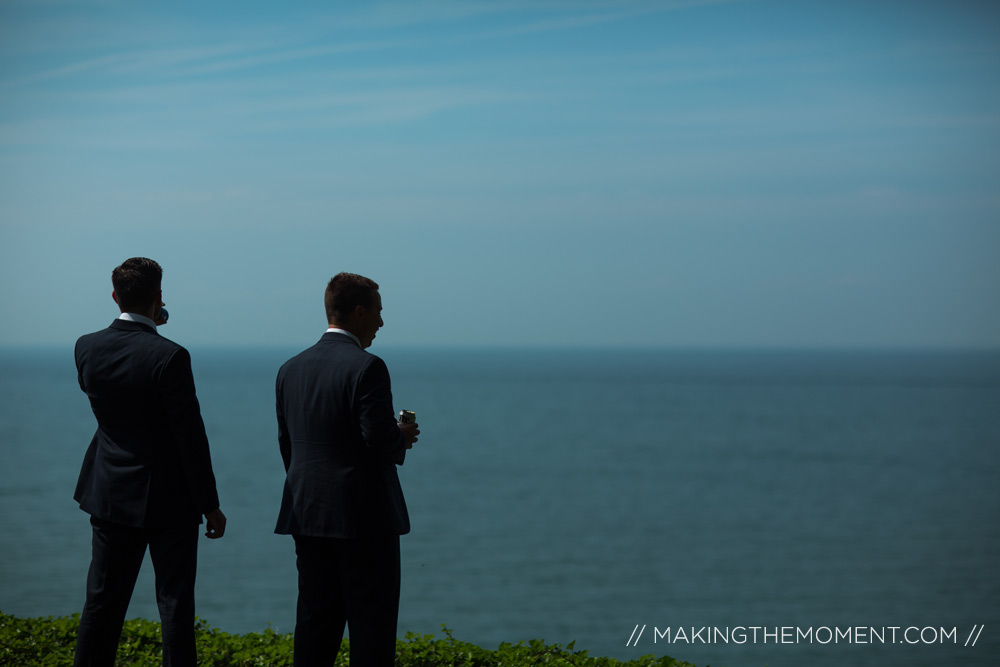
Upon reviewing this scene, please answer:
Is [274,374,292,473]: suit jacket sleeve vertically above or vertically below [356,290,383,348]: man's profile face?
below

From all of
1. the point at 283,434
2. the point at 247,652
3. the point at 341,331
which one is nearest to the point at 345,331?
the point at 341,331

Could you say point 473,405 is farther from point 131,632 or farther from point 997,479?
point 131,632

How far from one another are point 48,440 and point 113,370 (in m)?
80.6

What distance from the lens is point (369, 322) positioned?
181 inches

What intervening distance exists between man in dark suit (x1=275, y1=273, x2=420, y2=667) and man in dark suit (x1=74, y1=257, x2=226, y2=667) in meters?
0.44

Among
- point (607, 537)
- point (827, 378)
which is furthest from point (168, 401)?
point (827, 378)

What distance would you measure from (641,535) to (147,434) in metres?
41.8

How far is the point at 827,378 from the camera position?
7613 inches

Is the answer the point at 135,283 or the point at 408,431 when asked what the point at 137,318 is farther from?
the point at 408,431

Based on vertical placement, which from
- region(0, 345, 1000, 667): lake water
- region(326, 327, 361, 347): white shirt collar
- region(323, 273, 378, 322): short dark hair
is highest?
region(323, 273, 378, 322): short dark hair

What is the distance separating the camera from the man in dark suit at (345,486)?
434cm

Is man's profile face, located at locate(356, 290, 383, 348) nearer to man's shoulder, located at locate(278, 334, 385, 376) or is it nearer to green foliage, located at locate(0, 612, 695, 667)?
man's shoulder, located at locate(278, 334, 385, 376)

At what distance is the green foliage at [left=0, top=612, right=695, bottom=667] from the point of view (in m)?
5.75

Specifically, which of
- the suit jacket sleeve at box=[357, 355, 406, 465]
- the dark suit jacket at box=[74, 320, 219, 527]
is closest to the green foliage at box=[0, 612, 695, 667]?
the dark suit jacket at box=[74, 320, 219, 527]
